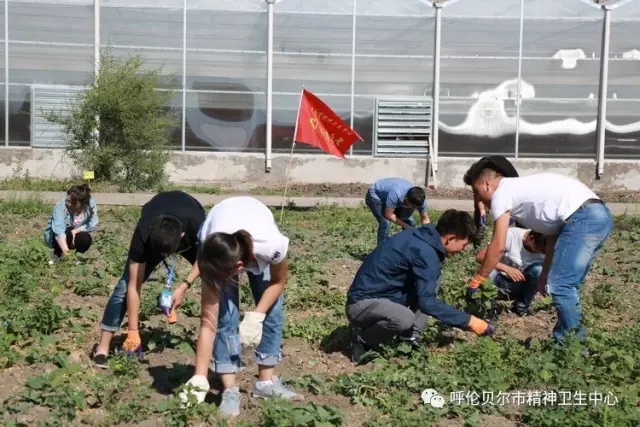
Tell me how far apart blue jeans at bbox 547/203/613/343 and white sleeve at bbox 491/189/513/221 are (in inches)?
16.8

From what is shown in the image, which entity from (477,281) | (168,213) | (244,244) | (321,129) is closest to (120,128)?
(321,129)

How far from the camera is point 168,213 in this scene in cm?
532

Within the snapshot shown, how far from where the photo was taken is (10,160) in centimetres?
1914

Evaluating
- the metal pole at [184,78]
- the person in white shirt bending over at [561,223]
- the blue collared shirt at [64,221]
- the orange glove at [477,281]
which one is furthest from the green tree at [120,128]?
the person in white shirt bending over at [561,223]

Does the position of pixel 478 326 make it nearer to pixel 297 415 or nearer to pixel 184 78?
pixel 297 415

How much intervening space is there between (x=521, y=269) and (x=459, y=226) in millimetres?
1637

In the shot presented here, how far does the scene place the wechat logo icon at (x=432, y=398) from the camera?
493 cm

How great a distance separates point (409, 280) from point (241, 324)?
1565 mm

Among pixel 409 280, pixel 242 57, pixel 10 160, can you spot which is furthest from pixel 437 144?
pixel 409 280

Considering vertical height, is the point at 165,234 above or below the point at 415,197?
above

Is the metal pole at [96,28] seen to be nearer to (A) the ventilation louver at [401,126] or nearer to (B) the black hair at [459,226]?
(A) the ventilation louver at [401,126]

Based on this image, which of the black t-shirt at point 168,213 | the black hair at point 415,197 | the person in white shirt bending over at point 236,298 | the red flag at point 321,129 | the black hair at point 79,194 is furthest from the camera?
the red flag at point 321,129

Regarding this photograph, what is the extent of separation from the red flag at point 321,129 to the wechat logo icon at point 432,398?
25.6 ft

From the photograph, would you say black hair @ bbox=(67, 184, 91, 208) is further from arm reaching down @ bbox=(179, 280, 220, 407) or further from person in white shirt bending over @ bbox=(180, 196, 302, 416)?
arm reaching down @ bbox=(179, 280, 220, 407)
